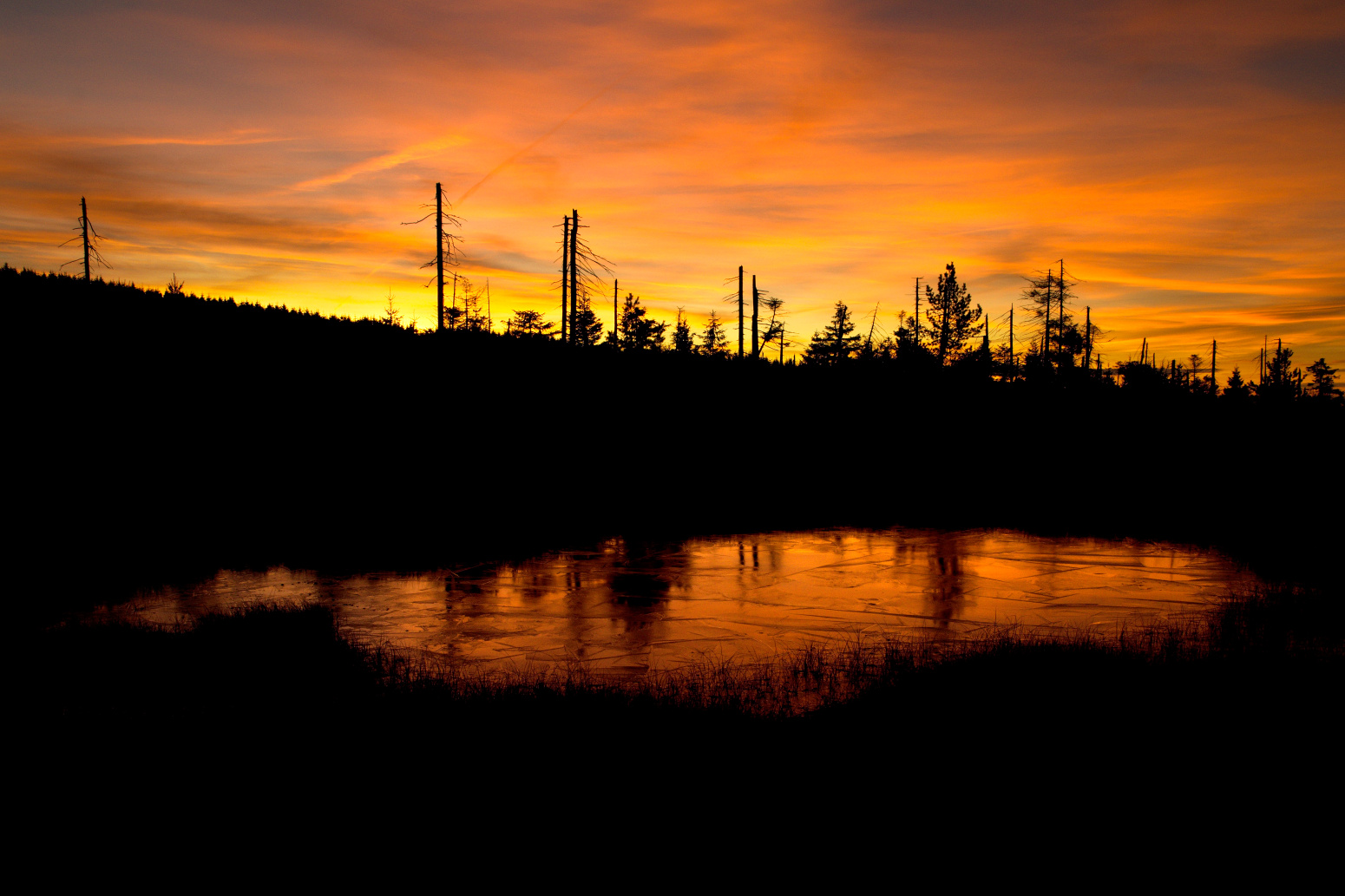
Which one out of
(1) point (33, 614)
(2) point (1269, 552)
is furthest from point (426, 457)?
(2) point (1269, 552)

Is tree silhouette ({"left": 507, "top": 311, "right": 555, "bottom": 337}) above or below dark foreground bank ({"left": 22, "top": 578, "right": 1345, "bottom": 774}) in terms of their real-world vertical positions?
above

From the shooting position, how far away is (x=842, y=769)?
223 inches

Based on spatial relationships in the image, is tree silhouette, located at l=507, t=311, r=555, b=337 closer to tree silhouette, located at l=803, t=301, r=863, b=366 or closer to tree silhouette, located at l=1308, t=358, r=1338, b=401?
tree silhouette, located at l=803, t=301, r=863, b=366

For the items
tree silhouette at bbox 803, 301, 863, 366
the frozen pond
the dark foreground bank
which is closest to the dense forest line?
the frozen pond

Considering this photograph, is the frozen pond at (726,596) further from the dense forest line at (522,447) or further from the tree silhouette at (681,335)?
the tree silhouette at (681,335)

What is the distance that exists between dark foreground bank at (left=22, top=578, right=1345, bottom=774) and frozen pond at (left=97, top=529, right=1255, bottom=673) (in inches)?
52.3

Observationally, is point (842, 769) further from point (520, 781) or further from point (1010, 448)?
point (1010, 448)

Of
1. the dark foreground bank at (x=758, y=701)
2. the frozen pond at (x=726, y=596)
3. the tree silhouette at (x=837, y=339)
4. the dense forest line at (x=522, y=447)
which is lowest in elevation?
the frozen pond at (x=726, y=596)

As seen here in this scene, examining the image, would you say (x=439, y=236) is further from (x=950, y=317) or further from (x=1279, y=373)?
(x=1279, y=373)

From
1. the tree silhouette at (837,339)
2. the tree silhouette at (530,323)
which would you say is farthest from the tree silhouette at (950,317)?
the tree silhouette at (530,323)

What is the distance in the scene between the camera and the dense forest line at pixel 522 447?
66.9 feet

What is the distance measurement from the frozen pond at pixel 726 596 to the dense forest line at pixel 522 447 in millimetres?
2397

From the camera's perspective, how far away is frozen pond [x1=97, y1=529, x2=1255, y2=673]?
418 inches

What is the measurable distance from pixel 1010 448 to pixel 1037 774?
33.5 m
